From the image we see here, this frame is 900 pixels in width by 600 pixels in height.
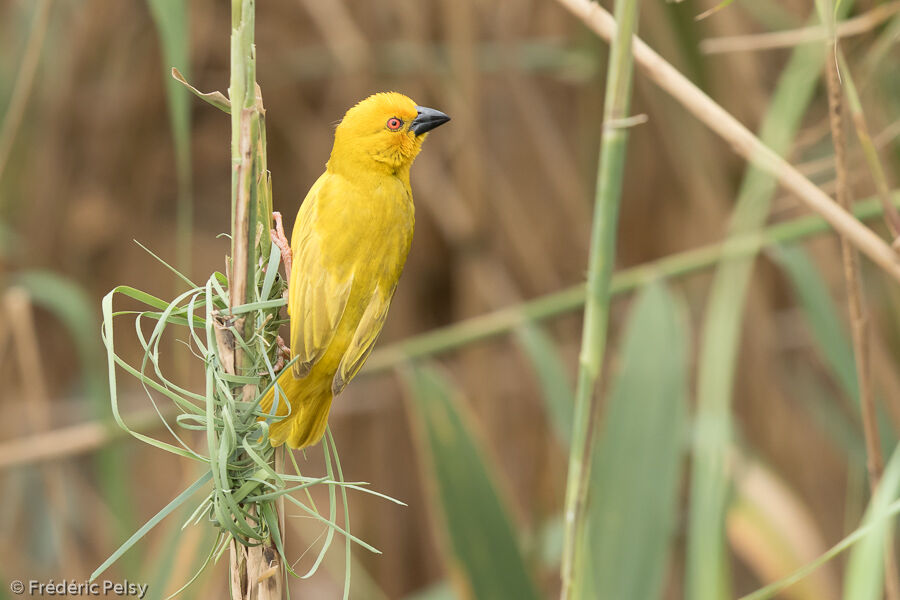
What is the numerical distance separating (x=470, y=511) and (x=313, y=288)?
0.69 meters

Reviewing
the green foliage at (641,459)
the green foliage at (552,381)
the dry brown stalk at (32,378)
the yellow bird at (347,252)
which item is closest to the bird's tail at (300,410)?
the yellow bird at (347,252)

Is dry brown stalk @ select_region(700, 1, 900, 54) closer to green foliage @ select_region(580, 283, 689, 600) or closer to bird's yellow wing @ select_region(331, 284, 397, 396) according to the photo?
green foliage @ select_region(580, 283, 689, 600)

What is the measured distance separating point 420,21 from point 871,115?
120 cm

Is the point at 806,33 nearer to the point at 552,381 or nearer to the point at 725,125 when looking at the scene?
the point at 725,125

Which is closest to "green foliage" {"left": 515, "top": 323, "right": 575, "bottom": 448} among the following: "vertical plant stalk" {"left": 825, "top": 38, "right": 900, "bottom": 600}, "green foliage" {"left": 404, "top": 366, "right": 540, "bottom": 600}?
"green foliage" {"left": 404, "top": 366, "right": 540, "bottom": 600}

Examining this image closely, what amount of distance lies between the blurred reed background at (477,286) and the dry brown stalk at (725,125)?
47 centimetres

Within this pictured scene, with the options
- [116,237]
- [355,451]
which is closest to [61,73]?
[116,237]

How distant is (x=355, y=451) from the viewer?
9.84 feet

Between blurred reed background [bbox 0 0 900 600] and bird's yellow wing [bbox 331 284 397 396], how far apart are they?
535 millimetres

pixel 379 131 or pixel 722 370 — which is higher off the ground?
pixel 379 131

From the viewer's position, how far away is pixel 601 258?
727 millimetres

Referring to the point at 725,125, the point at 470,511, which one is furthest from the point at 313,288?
the point at 470,511

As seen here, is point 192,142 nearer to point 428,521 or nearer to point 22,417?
point 22,417

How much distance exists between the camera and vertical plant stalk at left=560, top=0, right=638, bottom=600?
70cm
